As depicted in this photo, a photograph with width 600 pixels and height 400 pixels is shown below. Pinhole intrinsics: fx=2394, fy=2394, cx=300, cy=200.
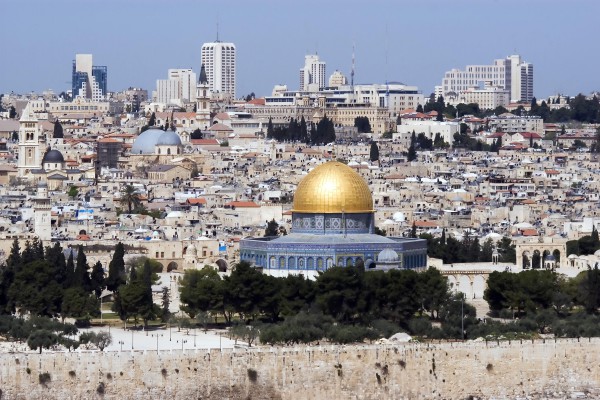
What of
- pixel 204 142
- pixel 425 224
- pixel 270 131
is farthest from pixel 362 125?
pixel 425 224

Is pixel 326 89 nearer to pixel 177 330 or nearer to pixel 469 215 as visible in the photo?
pixel 469 215

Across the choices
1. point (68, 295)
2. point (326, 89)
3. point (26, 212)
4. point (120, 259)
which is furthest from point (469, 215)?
point (326, 89)

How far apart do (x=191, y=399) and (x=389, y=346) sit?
411cm

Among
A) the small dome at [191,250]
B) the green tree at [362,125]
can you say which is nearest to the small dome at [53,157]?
the green tree at [362,125]

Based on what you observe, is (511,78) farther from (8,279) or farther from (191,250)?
(8,279)

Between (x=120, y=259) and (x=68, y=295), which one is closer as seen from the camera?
(x=68, y=295)

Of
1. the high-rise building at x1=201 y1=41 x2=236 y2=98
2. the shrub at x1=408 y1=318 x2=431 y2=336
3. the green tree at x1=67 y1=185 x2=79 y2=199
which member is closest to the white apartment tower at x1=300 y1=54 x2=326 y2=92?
the high-rise building at x1=201 y1=41 x2=236 y2=98

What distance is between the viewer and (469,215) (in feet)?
278

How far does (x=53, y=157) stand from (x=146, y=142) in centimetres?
743

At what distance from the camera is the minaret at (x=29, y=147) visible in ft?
347

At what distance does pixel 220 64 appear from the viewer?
19462 centimetres

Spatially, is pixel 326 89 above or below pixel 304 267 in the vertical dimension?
above

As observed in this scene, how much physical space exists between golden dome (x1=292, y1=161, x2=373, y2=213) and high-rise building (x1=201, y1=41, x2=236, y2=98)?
5243 inches

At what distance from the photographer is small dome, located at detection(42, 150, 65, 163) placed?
105938 mm
